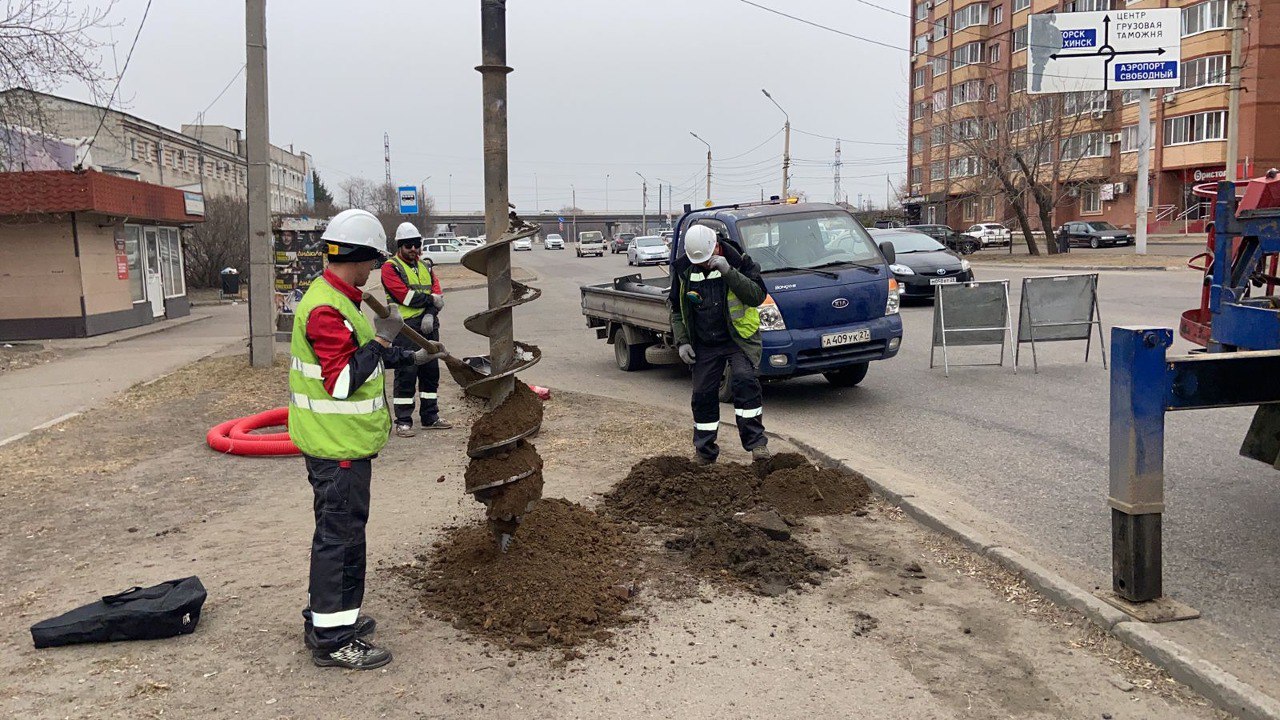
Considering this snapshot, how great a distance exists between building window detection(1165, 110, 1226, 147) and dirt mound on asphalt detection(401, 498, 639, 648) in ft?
190

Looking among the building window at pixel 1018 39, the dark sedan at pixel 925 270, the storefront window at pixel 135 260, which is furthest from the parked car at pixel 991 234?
the storefront window at pixel 135 260

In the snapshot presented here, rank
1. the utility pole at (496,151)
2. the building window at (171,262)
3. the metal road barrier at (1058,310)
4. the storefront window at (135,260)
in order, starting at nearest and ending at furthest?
the utility pole at (496,151)
the metal road barrier at (1058,310)
the storefront window at (135,260)
the building window at (171,262)

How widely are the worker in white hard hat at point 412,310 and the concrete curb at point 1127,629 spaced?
511 centimetres

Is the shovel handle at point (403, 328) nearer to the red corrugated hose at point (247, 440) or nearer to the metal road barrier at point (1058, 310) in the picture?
the red corrugated hose at point (247, 440)

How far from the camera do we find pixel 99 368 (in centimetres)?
1536

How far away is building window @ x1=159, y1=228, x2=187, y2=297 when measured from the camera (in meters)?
25.1

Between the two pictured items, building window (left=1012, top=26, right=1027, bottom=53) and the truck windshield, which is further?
building window (left=1012, top=26, right=1027, bottom=53)

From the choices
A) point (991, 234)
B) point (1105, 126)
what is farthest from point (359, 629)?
point (991, 234)

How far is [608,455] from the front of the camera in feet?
27.2

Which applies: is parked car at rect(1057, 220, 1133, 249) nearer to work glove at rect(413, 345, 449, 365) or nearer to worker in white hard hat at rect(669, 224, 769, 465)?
worker in white hard hat at rect(669, 224, 769, 465)

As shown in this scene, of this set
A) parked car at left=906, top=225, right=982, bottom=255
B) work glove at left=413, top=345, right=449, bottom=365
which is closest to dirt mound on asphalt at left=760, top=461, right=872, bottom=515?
work glove at left=413, top=345, right=449, bottom=365

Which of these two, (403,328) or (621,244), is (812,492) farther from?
(621,244)

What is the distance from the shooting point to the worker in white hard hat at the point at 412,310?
9.53 metres

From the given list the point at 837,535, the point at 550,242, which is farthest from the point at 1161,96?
the point at 837,535
